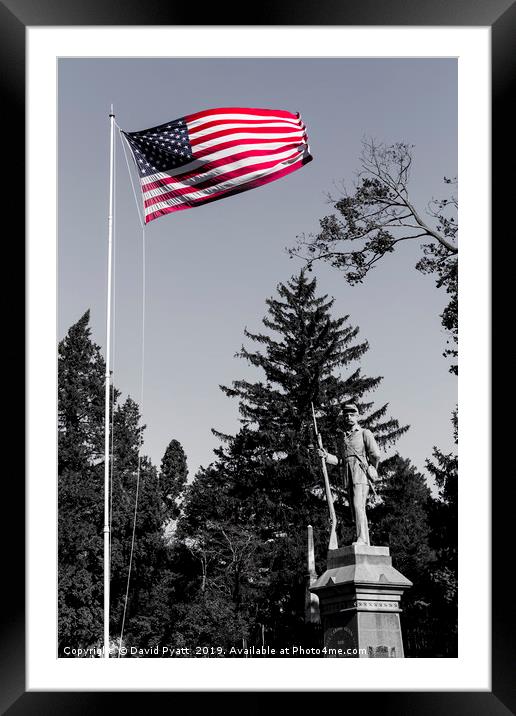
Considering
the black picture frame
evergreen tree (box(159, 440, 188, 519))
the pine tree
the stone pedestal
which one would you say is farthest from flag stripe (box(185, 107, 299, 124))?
evergreen tree (box(159, 440, 188, 519))

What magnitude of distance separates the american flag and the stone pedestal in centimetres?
494

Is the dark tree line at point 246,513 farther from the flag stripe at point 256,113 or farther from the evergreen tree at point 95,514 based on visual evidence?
the flag stripe at point 256,113

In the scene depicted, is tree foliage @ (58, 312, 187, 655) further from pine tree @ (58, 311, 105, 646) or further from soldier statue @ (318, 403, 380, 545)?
soldier statue @ (318, 403, 380, 545)

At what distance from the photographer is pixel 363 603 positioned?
13305 millimetres

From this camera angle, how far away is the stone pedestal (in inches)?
522

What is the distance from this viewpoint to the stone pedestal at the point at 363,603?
13.3 m

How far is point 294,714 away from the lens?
6.76 meters

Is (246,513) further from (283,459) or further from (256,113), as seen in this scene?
(256,113)

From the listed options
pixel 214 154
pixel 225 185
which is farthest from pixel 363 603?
pixel 214 154
